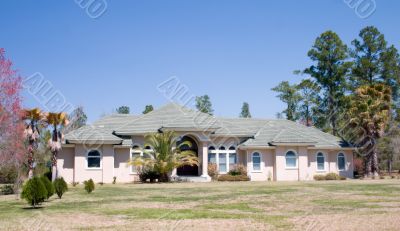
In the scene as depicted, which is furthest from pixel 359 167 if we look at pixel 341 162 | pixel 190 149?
pixel 190 149

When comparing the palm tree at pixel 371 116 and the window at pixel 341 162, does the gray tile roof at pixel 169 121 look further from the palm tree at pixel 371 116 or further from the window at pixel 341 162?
the palm tree at pixel 371 116

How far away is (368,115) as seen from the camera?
40500mm

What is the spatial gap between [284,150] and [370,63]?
23.8 meters

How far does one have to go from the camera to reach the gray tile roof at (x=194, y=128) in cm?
3772

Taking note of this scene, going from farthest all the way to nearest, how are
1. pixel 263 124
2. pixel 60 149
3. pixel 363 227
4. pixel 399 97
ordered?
1. pixel 399 97
2. pixel 263 124
3. pixel 60 149
4. pixel 363 227

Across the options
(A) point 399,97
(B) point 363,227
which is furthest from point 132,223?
(A) point 399,97

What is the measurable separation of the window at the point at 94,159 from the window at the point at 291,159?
16156mm

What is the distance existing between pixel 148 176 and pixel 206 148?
550 cm

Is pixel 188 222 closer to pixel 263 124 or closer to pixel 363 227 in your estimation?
pixel 363 227

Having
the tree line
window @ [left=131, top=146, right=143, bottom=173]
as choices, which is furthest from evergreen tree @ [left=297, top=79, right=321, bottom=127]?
window @ [left=131, top=146, right=143, bottom=173]

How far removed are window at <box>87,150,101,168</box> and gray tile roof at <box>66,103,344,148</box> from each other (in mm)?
1309

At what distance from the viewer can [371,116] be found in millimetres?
40906

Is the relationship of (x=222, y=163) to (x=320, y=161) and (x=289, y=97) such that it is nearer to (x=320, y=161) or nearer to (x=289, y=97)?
(x=320, y=161)

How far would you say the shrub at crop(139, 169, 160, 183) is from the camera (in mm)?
36438
